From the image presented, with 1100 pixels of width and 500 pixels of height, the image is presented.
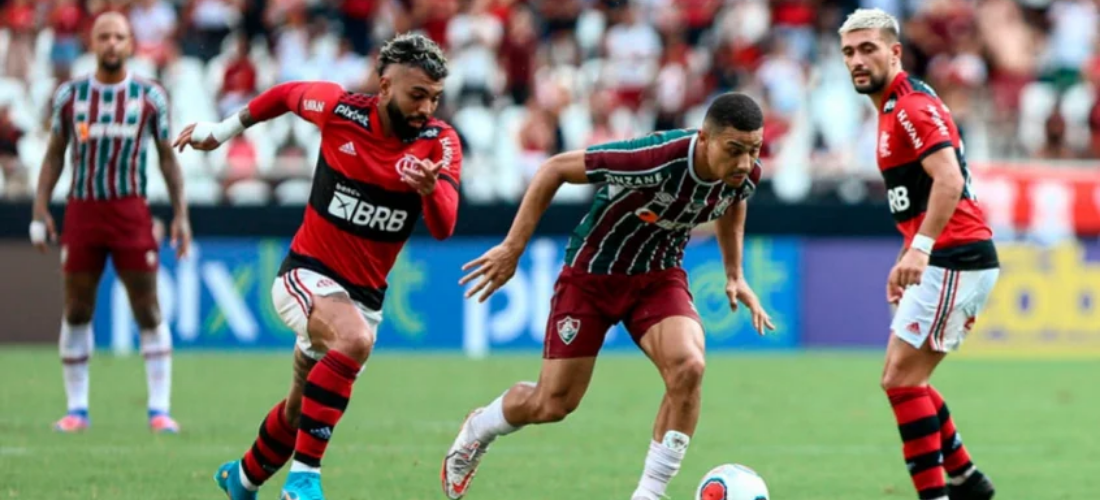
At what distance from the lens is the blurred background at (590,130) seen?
57.7 ft

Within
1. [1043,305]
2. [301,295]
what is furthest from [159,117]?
[1043,305]

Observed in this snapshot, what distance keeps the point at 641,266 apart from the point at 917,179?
1.33m

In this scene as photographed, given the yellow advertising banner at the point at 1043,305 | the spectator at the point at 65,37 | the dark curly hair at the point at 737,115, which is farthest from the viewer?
the spectator at the point at 65,37

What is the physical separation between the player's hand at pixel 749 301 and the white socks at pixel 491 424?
1.19 meters

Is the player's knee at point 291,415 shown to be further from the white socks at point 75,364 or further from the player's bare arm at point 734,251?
the white socks at point 75,364

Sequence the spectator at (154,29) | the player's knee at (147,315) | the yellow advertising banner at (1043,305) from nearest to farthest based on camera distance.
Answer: the player's knee at (147,315), the yellow advertising banner at (1043,305), the spectator at (154,29)

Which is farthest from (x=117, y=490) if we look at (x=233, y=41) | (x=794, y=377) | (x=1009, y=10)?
(x=1009, y=10)

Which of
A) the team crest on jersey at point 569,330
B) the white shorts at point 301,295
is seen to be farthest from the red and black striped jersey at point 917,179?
the white shorts at point 301,295

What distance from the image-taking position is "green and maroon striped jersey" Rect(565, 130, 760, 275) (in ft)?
24.6

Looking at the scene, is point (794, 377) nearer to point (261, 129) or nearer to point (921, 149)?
point (261, 129)

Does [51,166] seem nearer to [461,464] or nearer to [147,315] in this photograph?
[147,315]

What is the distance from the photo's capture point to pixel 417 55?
7352 millimetres

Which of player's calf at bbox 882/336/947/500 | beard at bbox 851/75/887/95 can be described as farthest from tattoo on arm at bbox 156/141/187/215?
player's calf at bbox 882/336/947/500

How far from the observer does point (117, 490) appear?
8.09 m
